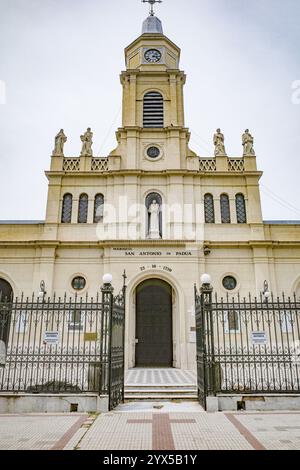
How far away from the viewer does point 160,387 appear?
1235 centimetres

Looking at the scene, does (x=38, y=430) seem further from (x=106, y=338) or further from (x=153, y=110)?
(x=153, y=110)

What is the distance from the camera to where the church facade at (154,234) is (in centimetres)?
1916

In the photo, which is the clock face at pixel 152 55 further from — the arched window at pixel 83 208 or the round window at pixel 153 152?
the arched window at pixel 83 208

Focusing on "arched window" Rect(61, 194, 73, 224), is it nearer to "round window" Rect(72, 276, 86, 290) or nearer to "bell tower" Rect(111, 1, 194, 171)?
"round window" Rect(72, 276, 86, 290)

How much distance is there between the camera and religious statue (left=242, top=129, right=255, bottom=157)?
22141 mm

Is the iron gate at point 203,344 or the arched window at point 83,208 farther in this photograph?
the arched window at point 83,208

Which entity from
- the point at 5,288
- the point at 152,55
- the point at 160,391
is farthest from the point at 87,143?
the point at 160,391

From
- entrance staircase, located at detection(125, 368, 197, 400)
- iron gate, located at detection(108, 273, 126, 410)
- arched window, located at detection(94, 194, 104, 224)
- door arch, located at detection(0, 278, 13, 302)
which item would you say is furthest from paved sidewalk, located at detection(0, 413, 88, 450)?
arched window, located at detection(94, 194, 104, 224)

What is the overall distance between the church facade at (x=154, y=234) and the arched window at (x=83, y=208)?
0.06m

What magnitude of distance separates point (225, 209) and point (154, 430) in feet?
50.4

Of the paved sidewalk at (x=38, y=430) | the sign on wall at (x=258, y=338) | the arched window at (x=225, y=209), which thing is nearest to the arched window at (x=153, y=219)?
the arched window at (x=225, y=209)

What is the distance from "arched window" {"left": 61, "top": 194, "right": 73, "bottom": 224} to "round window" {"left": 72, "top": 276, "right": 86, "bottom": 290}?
3.41 meters

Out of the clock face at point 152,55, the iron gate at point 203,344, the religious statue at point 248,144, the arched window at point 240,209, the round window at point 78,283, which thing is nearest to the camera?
the iron gate at point 203,344
